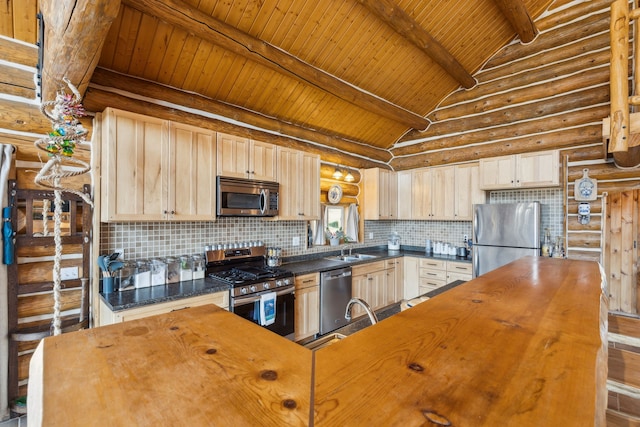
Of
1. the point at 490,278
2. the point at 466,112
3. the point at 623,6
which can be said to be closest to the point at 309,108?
the point at 466,112

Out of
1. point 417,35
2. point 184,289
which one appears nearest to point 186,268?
point 184,289

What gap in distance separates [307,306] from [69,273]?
8.24 feet

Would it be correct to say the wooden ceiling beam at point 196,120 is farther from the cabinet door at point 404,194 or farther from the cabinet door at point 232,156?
the cabinet door at point 404,194

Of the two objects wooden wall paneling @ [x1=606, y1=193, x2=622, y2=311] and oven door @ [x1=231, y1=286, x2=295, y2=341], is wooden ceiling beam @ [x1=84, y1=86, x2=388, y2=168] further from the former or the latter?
wooden wall paneling @ [x1=606, y1=193, x2=622, y2=311]

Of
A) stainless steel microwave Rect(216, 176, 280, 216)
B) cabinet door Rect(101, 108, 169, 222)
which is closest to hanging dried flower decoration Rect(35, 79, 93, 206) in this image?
cabinet door Rect(101, 108, 169, 222)

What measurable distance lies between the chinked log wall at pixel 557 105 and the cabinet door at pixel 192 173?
4.20 m

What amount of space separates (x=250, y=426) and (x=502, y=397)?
1.52 feet

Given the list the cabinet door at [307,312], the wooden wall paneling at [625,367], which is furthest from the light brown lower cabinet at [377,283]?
A: the wooden wall paneling at [625,367]

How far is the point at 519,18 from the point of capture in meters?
4.24

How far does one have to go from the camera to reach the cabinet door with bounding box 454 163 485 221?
4.97m

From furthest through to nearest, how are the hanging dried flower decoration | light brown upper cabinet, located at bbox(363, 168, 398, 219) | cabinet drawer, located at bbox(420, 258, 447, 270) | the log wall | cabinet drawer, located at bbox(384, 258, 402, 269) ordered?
light brown upper cabinet, located at bbox(363, 168, 398, 219), cabinet drawer, located at bbox(384, 258, 402, 269), cabinet drawer, located at bbox(420, 258, 447, 270), the log wall, the hanging dried flower decoration

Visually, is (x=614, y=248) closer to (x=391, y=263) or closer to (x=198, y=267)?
(x=391, y=263)

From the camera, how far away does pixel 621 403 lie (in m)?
1.29

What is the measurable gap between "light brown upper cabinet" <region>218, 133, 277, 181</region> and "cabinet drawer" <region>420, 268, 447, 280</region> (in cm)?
313
